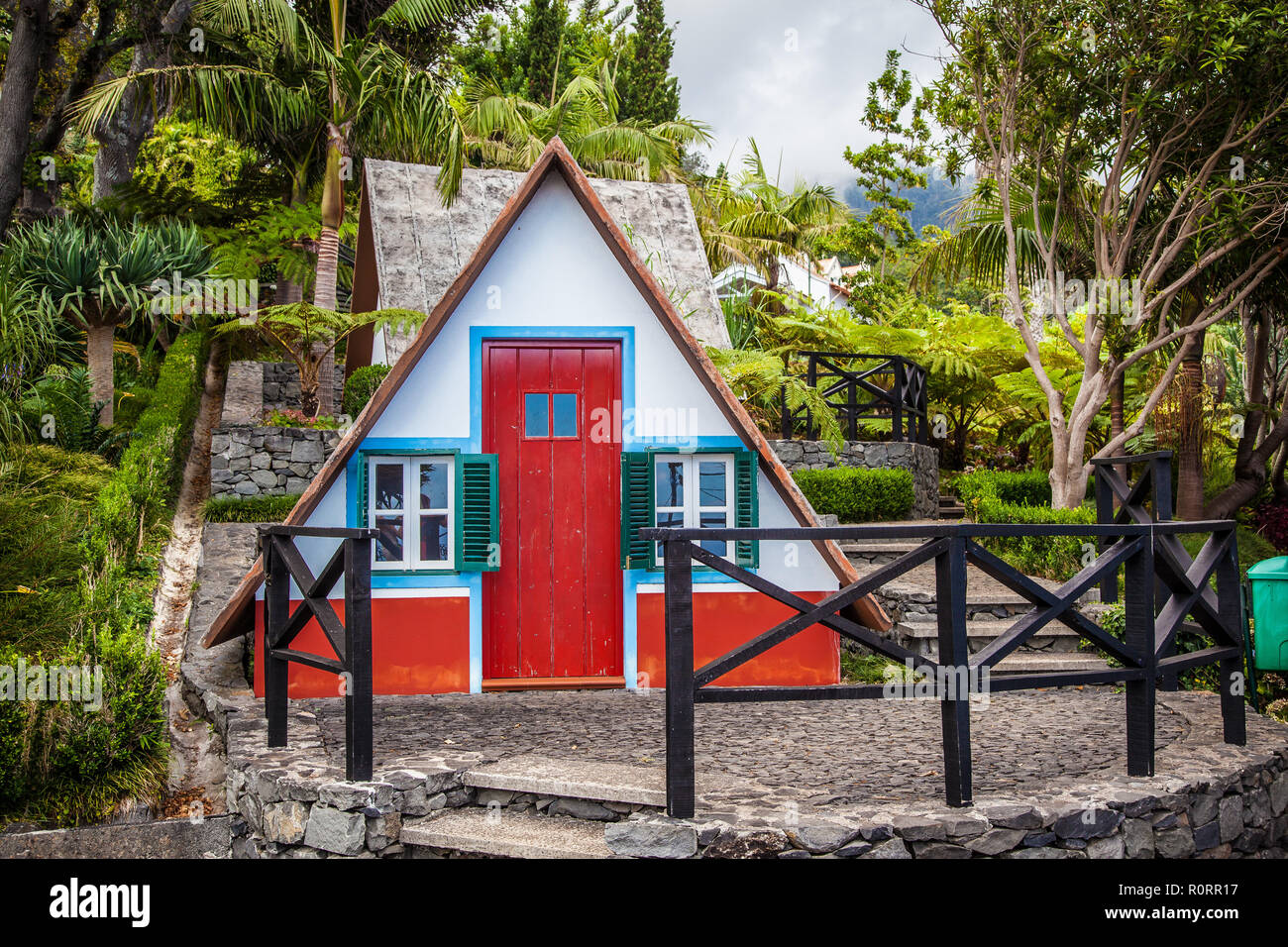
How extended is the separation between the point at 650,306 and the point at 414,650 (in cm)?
321

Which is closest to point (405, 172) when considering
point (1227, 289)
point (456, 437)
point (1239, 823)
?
point (456, 437)

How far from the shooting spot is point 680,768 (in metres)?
4.66

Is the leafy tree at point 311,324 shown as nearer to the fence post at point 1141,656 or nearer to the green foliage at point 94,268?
the green foliage at point 94,268

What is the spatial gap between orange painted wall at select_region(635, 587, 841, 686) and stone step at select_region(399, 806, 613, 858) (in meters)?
2.82

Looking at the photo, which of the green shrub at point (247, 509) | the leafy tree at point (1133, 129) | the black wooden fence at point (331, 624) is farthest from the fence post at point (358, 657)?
the leafy tree at point (1133, 129)

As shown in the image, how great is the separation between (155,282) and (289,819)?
9.30 m

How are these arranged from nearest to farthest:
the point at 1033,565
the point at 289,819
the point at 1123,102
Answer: the point at 289,819 → the point at 1033,565 → the point at 1123,102

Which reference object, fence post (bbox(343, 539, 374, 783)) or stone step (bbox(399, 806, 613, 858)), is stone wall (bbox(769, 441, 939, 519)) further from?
fence post (bbox(343, 539, 374, 783))

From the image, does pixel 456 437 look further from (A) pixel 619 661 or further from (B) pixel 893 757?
(B) pixel 893 757

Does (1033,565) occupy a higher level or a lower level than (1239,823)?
higher

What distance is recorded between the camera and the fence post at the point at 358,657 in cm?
510

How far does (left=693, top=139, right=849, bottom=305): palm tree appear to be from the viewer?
27.3 m

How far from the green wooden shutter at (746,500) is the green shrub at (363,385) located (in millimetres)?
6012

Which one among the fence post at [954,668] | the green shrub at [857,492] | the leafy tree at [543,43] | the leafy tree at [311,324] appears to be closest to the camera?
the fence post at [954,668]
